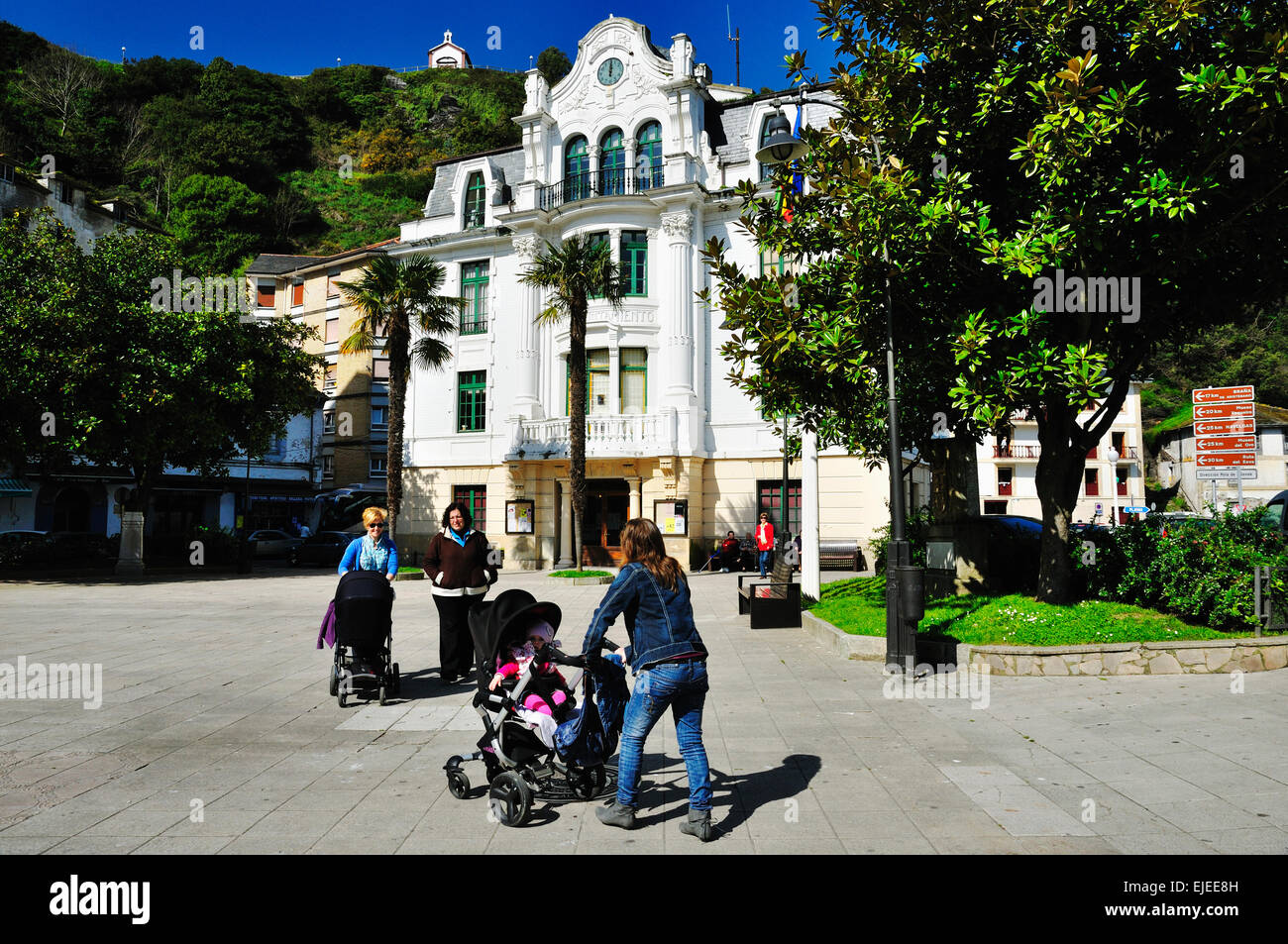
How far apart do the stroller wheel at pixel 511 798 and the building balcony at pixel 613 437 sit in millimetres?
21738

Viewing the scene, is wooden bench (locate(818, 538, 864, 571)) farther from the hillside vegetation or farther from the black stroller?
the hillside vegetation

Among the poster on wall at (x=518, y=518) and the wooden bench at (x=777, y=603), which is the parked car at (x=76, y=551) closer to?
the poster on wall at (x=518, y=518)

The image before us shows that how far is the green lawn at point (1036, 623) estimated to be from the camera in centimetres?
894

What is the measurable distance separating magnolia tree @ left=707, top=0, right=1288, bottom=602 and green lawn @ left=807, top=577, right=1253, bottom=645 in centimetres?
80

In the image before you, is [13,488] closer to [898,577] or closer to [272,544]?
[272,544]

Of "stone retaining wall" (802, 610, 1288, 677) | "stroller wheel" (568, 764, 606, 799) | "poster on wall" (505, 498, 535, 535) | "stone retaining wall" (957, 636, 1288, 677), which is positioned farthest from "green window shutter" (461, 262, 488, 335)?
"stroller wheel" (568, 764, 606, 799)

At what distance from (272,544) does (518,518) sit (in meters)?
17.4

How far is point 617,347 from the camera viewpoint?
2769 centimetres

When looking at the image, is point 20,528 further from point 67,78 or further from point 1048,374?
point 67,78

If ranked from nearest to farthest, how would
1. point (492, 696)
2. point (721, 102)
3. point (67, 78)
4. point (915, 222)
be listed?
1. point (492, 696)
2. point (915, 222)
3. point (721, 102)
4. point (67, 78)

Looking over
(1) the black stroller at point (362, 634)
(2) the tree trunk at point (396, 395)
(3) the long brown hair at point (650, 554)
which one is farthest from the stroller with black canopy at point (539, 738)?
(2) the tree trunk at point (396, 395)

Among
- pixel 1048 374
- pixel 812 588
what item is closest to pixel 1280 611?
pixel 1048 374
